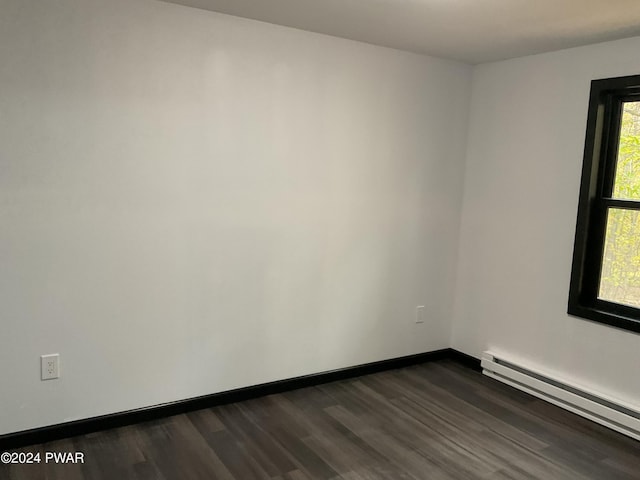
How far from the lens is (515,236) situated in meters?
3.71

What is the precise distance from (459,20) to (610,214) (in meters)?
1.53

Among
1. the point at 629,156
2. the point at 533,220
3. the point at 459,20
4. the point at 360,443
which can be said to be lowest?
the point at 360,443

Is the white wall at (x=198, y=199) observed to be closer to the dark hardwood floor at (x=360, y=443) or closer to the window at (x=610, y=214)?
the dark hardwood floor at (x=360, y=443)

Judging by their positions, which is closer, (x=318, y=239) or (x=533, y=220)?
(x=318, y=239)

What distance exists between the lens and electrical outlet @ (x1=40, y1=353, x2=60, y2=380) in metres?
2.66

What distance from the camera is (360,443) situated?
2.84 m

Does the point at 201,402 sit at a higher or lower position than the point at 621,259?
lower

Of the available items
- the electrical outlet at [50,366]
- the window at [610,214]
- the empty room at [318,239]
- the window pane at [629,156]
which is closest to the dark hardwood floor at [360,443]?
the empty room at [318,239]

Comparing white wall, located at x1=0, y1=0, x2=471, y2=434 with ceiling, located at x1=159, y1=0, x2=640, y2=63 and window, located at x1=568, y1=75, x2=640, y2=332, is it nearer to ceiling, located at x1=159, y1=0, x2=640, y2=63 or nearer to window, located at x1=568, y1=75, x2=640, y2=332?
ceiling, located at x1=159, y1=0, x2=640, y2=63

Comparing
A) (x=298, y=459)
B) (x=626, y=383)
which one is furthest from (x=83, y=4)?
(x=626, y=383)

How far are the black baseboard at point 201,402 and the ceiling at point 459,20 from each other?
2.22m

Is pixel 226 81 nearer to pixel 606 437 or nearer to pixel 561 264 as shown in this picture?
pixel 561 264

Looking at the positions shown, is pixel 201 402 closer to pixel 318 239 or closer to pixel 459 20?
pixel 318 239

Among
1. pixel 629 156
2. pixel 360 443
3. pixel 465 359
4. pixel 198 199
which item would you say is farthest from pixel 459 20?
pixel 465 359
